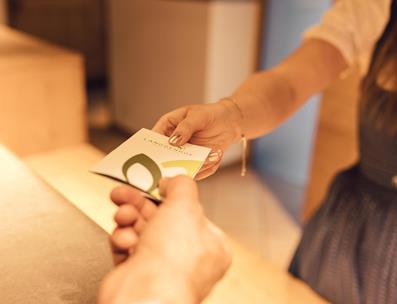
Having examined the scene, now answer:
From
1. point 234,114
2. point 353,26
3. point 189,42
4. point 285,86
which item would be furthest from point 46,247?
point 189,42

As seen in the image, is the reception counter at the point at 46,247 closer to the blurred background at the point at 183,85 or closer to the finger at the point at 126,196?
the finger at the point at 126,196


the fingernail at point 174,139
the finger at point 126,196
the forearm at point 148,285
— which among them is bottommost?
the forearm at point 148,285

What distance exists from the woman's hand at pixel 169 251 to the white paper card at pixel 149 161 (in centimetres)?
3

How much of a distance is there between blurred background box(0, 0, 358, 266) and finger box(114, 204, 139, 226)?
1.85ft

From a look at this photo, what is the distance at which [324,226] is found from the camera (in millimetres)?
869

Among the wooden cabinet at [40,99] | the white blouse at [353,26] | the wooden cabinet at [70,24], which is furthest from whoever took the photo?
the wooden cabinet at [70,24]

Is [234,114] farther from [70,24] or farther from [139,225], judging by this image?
[70,24]

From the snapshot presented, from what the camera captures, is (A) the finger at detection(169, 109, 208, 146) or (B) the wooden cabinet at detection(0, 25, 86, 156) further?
(B) the wooden cabinet at detection(0, 25, 86, 156)

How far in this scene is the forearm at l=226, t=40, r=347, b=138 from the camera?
0.64 m

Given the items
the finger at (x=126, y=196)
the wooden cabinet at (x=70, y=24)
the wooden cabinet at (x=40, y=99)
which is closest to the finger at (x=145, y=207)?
the finger at (x=126, y=196)

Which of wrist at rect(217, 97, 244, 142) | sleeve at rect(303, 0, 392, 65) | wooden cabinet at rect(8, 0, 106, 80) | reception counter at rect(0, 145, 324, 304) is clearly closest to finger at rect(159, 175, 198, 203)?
reception counter at rect(0, 145, 324, 304)

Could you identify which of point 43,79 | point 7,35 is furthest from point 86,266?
point 7,35

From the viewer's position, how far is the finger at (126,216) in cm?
36

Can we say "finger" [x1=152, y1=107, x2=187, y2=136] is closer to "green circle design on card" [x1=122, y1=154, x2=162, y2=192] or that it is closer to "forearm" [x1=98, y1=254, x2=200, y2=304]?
"green circle design on card" [x1=122, y1=154, x2=162, y2=192]
